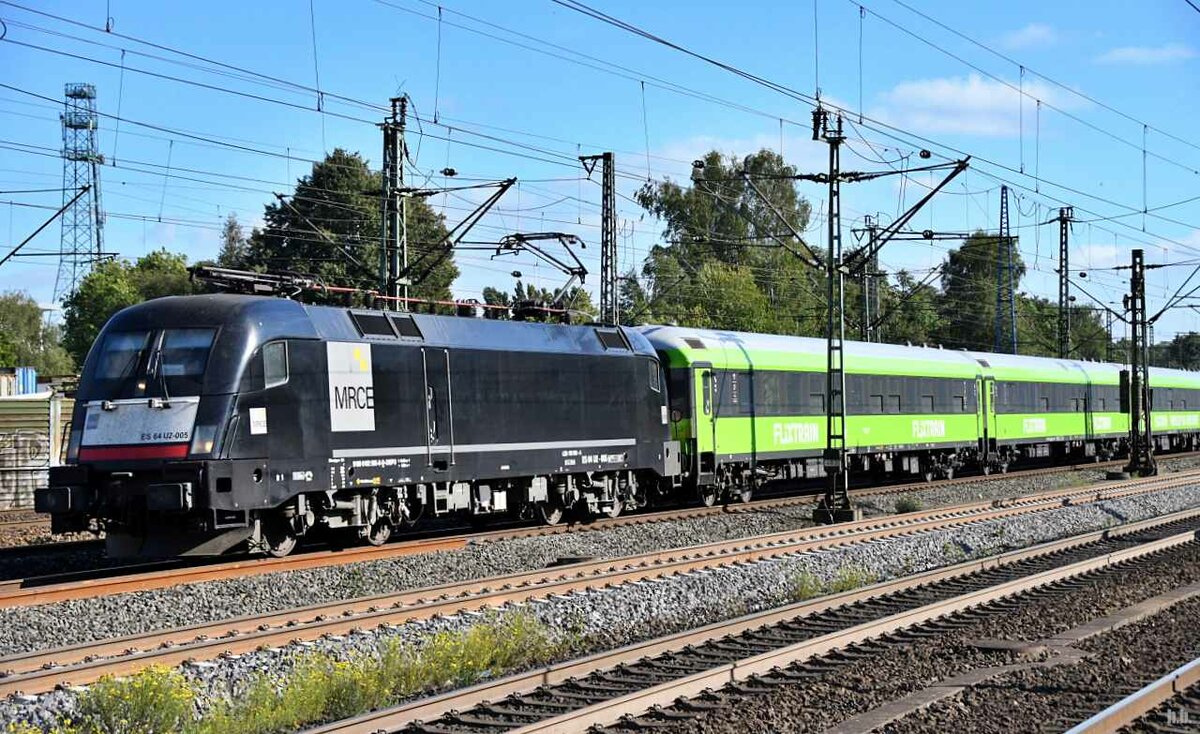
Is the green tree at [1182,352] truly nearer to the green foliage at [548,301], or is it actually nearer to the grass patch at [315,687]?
the green foliage at [548,301]

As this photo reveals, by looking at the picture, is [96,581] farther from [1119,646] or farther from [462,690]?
[1119,646]

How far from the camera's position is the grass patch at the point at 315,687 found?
8102 mm

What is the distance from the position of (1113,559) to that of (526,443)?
8.61m

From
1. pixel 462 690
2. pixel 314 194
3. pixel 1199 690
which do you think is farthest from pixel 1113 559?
pixel 314 194

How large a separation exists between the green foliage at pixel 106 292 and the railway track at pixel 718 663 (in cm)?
5677

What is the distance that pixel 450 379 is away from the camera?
18.8 m

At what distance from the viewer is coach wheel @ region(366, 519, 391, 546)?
18.3 m

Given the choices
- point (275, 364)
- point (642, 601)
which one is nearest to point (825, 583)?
point (642, 601)

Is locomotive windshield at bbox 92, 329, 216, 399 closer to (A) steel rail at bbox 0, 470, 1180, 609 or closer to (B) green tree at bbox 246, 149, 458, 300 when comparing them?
(A) steel rail at bbox 0, 470, 1180, 609

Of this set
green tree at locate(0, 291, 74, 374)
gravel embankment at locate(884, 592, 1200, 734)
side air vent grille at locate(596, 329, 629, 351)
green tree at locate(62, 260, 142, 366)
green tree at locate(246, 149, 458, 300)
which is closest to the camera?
gravel embankment at locate(884, 592, 1200, 734)

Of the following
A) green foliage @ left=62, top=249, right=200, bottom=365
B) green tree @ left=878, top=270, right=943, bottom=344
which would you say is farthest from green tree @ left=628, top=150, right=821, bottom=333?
green foliage @ left=62, top=249, right=200, bottom=365

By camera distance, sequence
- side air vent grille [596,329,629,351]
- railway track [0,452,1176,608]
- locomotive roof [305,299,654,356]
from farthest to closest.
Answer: side air vent grille [596,329,629,351]
locomotive roof [305,299,654,356]
railway track [0,452,1176,608]

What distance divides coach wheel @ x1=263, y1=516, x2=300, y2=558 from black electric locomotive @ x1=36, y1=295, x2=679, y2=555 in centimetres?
2

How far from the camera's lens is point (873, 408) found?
101 ft
